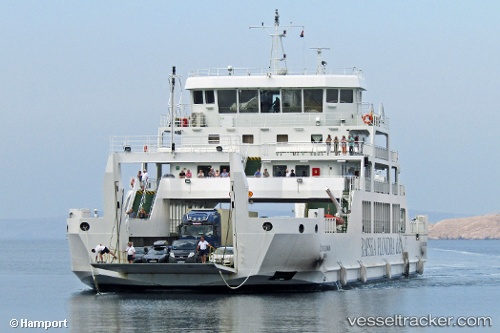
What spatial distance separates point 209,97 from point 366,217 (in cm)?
725

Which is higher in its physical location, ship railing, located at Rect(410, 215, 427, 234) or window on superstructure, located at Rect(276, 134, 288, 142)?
window on superstructure, located at Rect(276, 134, 288, 142)

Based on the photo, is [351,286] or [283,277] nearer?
[283,277]

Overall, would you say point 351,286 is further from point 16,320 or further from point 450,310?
point 16,320

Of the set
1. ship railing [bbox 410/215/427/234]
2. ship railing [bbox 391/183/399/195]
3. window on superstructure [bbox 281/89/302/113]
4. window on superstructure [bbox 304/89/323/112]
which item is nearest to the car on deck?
window on superstructure [bbox 281/89/302/113]

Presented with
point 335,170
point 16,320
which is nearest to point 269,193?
point 335,170

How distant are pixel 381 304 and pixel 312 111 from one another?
10.5m

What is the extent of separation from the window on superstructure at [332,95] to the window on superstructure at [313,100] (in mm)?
309

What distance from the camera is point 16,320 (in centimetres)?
3703

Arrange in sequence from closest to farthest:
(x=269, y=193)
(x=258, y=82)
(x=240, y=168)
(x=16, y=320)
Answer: (x=16, y=320), (x=240, y=168), (x=269, y=193), (x=258, y=82)

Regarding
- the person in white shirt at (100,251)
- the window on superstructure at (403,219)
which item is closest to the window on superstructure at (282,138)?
the person in white shirt at (100,251)

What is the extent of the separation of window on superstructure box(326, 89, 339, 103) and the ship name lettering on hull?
5.28m

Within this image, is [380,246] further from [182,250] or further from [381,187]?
[182,250]

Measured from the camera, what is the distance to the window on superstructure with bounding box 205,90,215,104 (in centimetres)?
4897

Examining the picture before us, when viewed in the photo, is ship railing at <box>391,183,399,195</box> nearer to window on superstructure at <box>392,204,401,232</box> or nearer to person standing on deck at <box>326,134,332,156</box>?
window on superstructure at <box>392,204,401,232</box>
